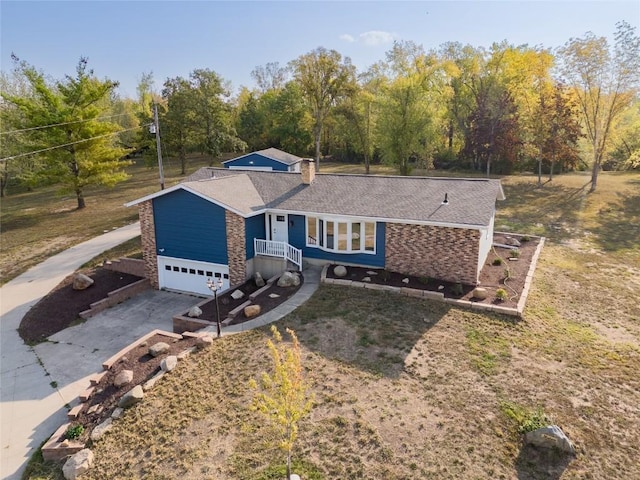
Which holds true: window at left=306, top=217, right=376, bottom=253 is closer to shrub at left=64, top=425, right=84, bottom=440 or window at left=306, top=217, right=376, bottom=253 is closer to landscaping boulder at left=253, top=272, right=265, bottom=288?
landscaping boulder at left=253, top=272, right=265, bottom=288

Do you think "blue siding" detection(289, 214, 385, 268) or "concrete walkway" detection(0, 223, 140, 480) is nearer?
"concrete walkway" detection(0, 223, 140, 480)

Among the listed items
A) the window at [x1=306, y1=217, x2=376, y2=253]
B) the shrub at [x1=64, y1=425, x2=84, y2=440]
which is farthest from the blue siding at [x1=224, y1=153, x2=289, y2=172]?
the shrub at [x1=64, y1=425, x2=84, y2=440]

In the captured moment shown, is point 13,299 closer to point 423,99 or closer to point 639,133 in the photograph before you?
point 423,99

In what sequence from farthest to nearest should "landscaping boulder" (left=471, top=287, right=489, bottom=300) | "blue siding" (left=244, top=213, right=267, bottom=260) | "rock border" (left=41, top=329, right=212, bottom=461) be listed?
"blue siding" (left=244, top=213, right=267, bottom=260)
"landscaping boulder" (left=471, top=287, right=489, bottom=300)
"rock border" (left=41, top=329, right=212, bottom=461)

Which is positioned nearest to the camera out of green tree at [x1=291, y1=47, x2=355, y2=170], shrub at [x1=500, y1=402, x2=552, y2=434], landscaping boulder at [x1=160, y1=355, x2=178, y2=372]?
shrub at [x1=500, y1=402, x2=552, y2=434]

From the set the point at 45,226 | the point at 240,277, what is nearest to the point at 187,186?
the point at 240,277

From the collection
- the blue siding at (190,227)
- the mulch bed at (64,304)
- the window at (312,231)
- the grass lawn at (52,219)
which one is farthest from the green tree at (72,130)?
the window at (312,231)
